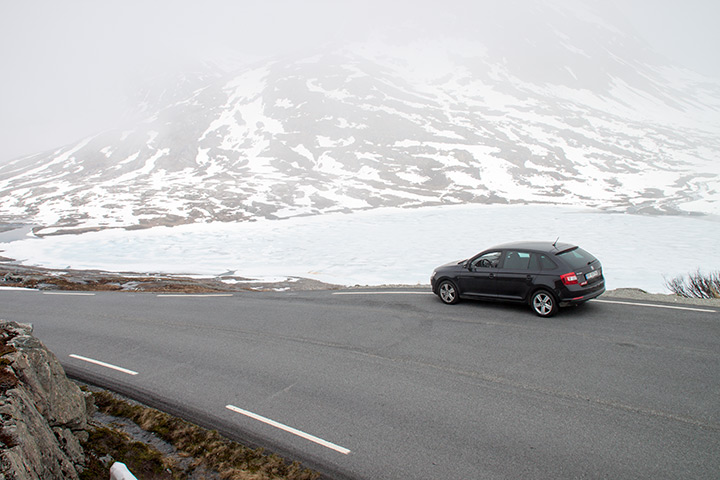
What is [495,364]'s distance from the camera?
8.07m

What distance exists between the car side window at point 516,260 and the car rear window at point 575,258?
0.78 m

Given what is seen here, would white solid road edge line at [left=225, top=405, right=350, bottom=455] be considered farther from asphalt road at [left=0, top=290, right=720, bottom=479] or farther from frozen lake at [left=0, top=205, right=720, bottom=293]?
frozen lake at [left=0, top=205, right=720, bottom=293]

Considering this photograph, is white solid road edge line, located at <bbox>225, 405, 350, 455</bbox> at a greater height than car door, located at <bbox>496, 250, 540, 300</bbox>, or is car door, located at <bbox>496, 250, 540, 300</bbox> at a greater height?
car door, located at <bbox>496, 250, 540, 300</bbox>

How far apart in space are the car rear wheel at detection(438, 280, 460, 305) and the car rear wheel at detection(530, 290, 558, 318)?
221 centimetres

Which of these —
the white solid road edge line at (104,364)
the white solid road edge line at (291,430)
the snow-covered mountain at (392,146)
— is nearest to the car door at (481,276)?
the white solid road edge line at (291,430)

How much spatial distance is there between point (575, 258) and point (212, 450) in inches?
359

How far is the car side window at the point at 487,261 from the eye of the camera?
1161cm

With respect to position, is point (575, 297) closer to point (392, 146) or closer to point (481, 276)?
point (481, 276)

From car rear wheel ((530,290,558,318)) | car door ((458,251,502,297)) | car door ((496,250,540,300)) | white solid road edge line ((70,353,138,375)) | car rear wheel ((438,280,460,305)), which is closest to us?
white solid road edge line ((70,353,138,375))

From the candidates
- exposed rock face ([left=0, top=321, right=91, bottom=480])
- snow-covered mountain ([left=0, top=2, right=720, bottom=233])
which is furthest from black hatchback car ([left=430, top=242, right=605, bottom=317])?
snow-covered mountain ([left=0, top=2, right=720, bottom=233])

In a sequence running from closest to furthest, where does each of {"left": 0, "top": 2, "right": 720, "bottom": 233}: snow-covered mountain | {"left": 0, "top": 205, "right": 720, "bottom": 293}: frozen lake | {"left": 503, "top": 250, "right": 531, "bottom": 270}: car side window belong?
{"left": 503, "top": 250, "right": 531, "bottom": 270}: car side window → {"left": 0, "top": 205, "right": 720, "bottom": 293}: frozen lake → {"left": 0, "top": 2, "right": 720, "bottom": 233}: snow-covered mountain

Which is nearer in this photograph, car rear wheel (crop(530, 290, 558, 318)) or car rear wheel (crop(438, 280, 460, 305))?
car rear wheel (crop(530, 290, 558, 318))

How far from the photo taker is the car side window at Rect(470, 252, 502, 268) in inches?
457

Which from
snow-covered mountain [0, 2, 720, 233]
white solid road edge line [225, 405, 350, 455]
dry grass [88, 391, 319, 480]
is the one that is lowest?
dry grass [88, 391, 319, 480]
